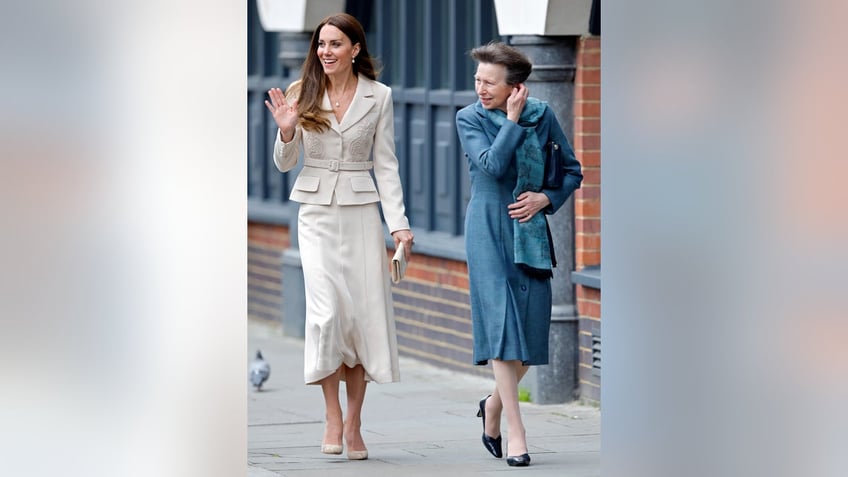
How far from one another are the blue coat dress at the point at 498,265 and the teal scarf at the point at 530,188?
42 mm

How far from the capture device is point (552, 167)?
8.09 m

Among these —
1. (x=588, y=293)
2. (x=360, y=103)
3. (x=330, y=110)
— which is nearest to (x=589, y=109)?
(x=588, y=293)

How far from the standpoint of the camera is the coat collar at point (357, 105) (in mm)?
8164

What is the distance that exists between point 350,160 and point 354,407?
3.66 ft

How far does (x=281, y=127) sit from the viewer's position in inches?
316

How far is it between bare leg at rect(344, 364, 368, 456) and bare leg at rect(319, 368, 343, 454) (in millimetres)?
49

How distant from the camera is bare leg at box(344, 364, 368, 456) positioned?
823 centimetres

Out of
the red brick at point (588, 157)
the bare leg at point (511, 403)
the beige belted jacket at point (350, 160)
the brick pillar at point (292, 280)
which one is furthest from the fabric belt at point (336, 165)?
the brick pillar at point (292, 280)

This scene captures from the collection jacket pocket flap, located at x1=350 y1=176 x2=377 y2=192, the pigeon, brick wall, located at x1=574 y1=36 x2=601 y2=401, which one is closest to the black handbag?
jacket pocket flap, located at x1=350 y1=176 x2=377 y2=192

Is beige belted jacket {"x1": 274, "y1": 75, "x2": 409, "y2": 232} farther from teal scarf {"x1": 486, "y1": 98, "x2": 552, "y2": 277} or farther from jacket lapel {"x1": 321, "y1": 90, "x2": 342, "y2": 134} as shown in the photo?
teal scarf {"x1": 486, "y1": 98, "x2": 552, "y2": 277}

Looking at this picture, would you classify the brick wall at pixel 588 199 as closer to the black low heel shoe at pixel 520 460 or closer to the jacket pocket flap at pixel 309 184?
the black low heel shoe at pixel 520 460
